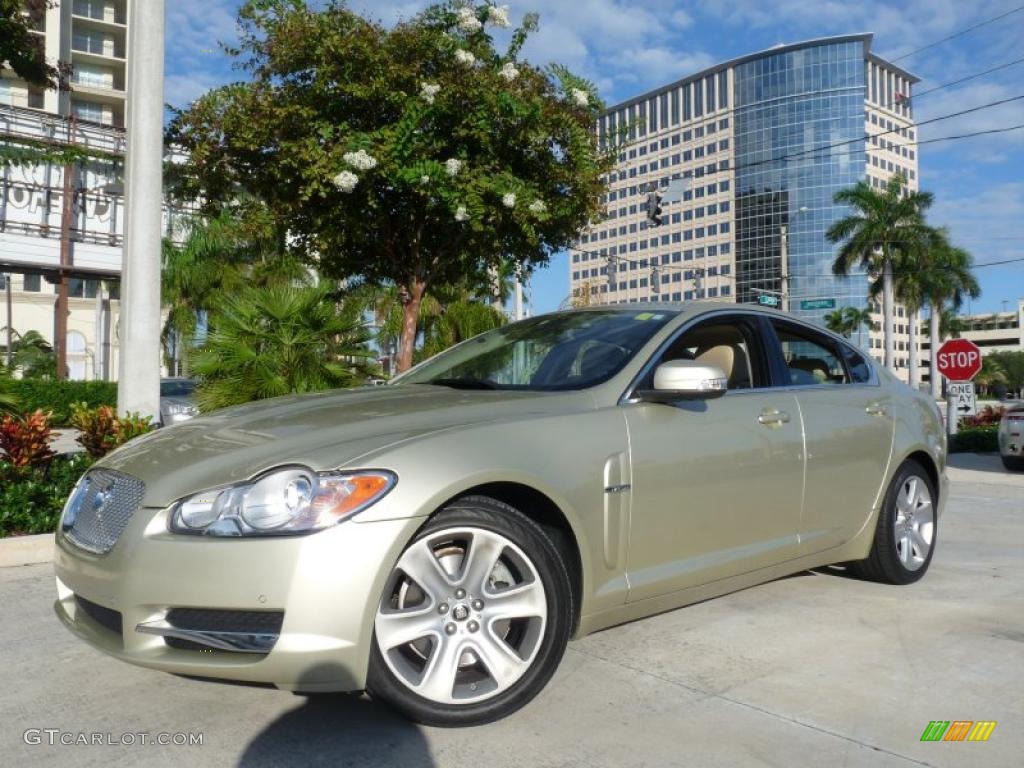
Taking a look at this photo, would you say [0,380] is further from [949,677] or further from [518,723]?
[949,677]

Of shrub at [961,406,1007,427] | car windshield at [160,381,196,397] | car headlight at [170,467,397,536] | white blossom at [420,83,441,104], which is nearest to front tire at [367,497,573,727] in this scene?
car headlight at [170,467,397,536]

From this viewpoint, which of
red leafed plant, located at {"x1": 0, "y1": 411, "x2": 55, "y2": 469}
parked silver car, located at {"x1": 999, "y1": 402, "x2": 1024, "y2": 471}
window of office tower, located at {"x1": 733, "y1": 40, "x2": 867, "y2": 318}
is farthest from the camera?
window of office tower, located at {"x1": 733, "y1": 40, "x2": 867, "y2": 318}

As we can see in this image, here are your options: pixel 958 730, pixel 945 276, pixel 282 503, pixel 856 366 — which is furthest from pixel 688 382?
pixel 945 276

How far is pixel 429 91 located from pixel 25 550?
19.9ft

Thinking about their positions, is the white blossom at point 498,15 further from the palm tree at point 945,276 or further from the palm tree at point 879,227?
the palm tree at point 945,276

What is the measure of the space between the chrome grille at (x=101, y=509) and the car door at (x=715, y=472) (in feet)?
5.70

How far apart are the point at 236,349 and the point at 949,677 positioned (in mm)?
6478

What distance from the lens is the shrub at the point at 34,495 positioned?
5785mm

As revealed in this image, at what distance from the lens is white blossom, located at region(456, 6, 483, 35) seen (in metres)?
9.79

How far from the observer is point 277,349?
8359mm

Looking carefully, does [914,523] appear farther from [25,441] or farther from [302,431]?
[25,441]

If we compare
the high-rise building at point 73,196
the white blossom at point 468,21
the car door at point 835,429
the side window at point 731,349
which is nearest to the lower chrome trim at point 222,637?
the side window at point 731,349

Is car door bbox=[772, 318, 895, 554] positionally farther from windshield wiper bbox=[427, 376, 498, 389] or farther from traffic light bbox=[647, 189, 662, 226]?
traffic light bbox=[647, 189, 662, 226]

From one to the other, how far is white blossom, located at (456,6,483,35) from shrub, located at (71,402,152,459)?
5.77m
